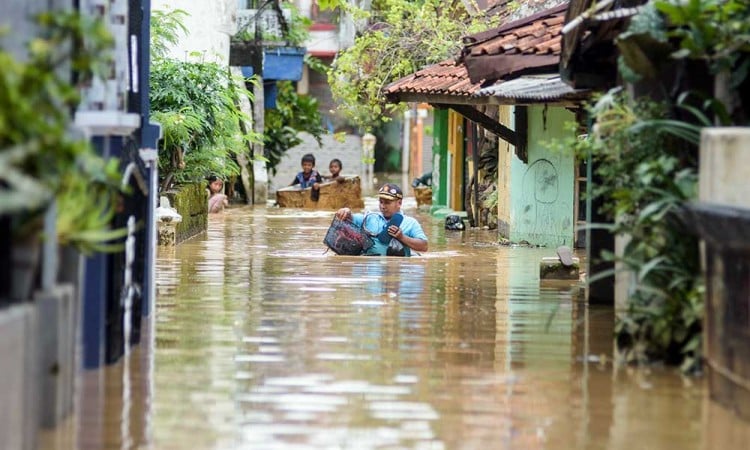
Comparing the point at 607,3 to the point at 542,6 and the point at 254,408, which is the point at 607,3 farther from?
the point at 542,6

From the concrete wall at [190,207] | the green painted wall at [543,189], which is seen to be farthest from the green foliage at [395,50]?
the green painted wall at [543,189]

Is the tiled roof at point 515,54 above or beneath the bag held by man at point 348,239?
above

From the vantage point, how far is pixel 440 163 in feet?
110

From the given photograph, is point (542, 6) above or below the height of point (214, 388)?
above

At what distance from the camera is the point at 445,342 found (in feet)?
38.0

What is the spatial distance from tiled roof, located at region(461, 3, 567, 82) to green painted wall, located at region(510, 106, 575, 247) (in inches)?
270

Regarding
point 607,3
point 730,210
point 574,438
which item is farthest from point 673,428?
point 607,3

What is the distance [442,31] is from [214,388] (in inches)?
730

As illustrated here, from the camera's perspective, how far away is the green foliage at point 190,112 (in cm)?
2314

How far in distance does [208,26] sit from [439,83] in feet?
37.9

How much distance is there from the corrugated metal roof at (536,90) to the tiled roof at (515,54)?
22.0 inches

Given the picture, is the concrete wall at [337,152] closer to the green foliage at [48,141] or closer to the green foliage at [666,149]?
the green foliage at [666,149]

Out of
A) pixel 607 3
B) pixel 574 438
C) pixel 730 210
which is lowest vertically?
pixel 574 438

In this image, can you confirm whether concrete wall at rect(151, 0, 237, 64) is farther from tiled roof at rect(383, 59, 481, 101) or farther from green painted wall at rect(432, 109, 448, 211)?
tiled roof at rect(383, 59, 481, 101)
